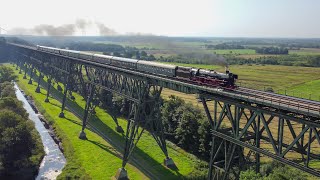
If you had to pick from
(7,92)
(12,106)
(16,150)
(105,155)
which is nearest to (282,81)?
(105,155)

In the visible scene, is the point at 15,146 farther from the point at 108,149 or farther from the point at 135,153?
the point at 135,153

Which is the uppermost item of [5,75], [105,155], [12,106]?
[5,75]

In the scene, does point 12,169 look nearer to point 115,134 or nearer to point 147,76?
point 115,134

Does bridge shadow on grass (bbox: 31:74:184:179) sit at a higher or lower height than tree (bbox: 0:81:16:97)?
lower

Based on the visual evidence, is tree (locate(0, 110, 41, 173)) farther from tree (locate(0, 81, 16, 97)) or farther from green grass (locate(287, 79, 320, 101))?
green grass (locate(287, 79, 320, 101))

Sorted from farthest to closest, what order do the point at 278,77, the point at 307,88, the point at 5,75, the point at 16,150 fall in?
the point at 278,77, the point at 5,75, the point at 307,88, the point at 16,150

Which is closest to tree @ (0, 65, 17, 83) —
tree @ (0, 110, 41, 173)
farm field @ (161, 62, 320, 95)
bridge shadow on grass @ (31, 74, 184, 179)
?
bridge shadow on grass @ (31, 74, 184, 179)

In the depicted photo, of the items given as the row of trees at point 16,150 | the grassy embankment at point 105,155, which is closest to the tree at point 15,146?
the row of trees at point 16,150

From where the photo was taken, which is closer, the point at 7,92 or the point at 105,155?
the point at 105,155
